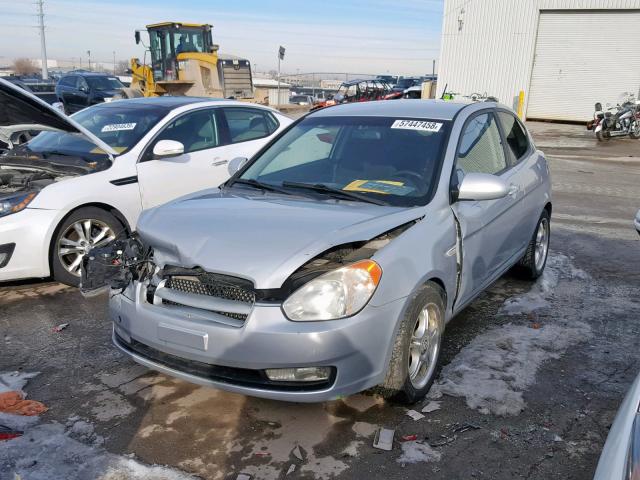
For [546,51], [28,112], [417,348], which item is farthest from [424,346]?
[546,51]

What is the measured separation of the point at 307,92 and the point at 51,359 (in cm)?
4112

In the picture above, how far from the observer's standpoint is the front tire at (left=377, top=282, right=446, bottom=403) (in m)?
3.12

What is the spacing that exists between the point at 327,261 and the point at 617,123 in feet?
61.5

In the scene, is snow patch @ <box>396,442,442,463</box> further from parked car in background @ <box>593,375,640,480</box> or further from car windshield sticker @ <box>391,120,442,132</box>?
car windshield sticker @ <box>391,120,442,132</box>

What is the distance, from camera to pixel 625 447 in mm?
1788

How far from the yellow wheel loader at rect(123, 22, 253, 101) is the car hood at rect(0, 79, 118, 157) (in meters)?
16.0

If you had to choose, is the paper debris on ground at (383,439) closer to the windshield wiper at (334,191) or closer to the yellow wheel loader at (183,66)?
the windshield wiper at (334,191)

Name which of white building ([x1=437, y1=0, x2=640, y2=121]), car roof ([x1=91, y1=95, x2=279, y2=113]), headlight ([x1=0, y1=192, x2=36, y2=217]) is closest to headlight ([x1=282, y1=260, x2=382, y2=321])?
headlight ([x1=0, y1=192, x2=36, y2=217])

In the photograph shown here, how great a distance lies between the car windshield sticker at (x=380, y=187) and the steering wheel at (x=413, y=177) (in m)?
0.05

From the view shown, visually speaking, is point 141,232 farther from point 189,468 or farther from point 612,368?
point 612,368

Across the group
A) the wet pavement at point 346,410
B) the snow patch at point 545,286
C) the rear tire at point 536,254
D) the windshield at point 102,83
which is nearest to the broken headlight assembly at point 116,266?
the wet pavement at point 346,410

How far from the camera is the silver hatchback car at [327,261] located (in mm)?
2859

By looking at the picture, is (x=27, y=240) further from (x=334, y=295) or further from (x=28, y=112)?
(x=334, y=295)

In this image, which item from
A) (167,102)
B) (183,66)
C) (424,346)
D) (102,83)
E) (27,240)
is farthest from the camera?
(102,83)
